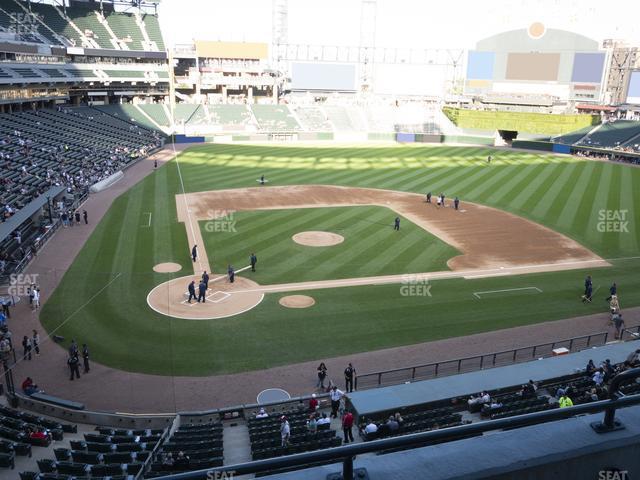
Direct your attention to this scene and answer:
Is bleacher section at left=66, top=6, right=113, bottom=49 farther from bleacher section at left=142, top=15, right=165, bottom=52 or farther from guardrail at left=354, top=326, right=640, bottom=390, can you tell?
guardrail at left=354, top=326, right=640, bottom=390

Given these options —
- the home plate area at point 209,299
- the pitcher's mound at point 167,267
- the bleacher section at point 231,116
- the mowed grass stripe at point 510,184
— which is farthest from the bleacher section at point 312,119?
the home plate area at point 209,299

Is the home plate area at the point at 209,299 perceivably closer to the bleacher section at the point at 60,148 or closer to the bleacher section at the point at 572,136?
the bleacher section at the point at 60,148

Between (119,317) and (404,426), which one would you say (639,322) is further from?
(119,317)

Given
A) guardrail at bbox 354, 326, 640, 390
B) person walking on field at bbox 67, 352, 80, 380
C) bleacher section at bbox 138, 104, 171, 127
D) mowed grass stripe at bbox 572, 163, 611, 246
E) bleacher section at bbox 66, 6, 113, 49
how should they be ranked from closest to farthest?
1. person walking on field at bbox 67, 352, 80, 380
2. guardrail at bbox 354, 326, 640, 390
3. mowed grass stripe at bbox 572, 163, 611, 246
4. bleacher section at bbox 66, 6, 113, 49
5. bleacher section at bbox 138, 104, 171, 127

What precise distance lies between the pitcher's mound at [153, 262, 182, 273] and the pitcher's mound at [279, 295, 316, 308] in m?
6.56

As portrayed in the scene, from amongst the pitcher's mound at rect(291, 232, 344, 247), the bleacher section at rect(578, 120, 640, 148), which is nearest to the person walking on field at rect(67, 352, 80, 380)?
the pitcher's mound at rect(291, 232, 344, 247)

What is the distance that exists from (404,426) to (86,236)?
82.9 feet

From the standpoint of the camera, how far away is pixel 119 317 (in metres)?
21.3

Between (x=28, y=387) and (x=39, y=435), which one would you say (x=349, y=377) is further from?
(x=28, y=387)

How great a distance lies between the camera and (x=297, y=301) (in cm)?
2327

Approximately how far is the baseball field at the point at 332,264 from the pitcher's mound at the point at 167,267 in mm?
208

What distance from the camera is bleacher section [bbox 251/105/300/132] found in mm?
83750

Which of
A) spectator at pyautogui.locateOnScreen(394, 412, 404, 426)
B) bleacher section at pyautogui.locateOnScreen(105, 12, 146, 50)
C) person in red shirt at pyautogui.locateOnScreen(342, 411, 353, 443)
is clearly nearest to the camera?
spectator at pyautogui.locateOnScreen(394, 412, 404, 426)

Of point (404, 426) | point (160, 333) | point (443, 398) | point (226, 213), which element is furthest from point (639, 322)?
point (226, 213)
